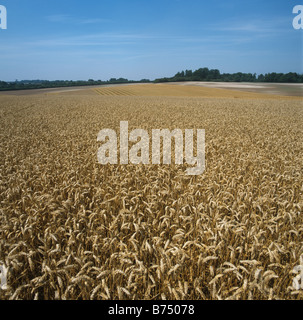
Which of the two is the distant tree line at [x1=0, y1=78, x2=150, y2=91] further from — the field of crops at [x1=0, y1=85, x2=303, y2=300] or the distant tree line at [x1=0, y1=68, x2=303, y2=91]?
the field of crops at [x1=0, y1=85, x2=303, y2=300]

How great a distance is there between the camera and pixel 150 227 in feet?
12.8

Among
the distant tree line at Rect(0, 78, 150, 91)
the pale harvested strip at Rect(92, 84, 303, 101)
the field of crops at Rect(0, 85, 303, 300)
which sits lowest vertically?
the field of crops at Rect(0, 85, 303, 300)

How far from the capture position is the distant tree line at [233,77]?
104875 millimetres

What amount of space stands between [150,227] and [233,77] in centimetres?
14209

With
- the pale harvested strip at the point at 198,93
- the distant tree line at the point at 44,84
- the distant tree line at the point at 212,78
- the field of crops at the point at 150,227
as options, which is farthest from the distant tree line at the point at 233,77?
the field of crops at the point at 150,227

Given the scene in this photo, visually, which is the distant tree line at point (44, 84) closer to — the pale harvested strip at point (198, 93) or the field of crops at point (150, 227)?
the pale harvested strip at point (198, 93)

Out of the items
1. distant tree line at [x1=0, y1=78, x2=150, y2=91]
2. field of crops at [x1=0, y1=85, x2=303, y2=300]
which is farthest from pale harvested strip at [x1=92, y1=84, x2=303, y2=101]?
distant tree line at [x1=0, y1=78, x2=150, y2=91]

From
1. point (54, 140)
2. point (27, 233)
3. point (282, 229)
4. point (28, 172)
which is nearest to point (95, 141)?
point (54, 140)

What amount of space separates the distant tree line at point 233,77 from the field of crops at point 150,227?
11580 cm

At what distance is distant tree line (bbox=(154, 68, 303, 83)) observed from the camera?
10488 centimetres

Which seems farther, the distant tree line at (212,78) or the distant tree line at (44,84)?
the distant tree line at (212,78)

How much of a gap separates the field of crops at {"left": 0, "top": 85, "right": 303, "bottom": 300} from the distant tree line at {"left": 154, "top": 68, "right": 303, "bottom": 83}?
11580cm
